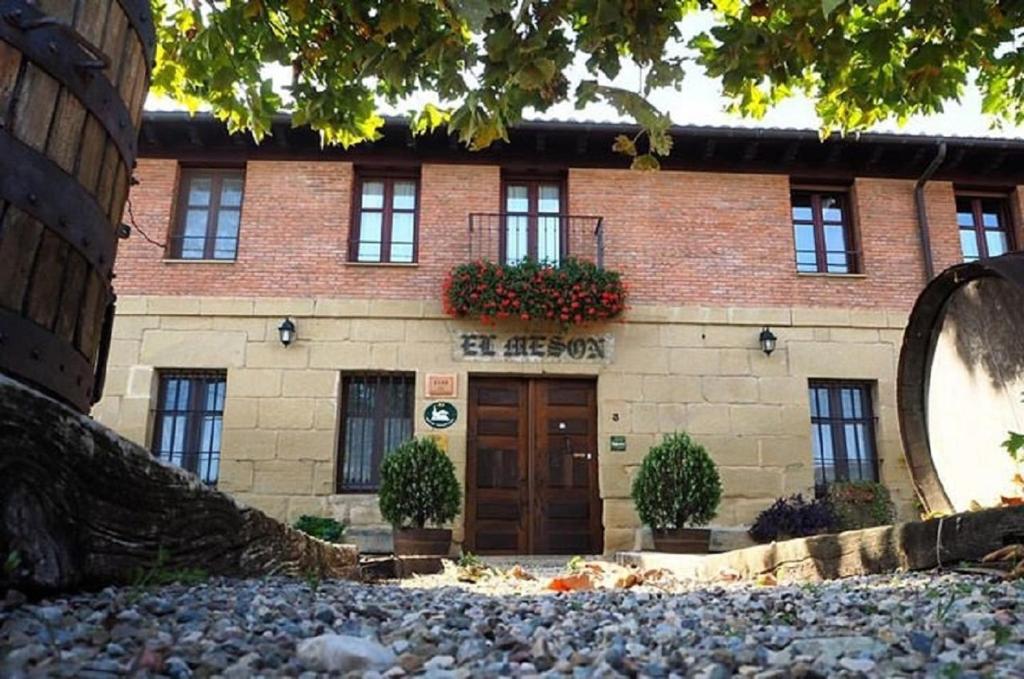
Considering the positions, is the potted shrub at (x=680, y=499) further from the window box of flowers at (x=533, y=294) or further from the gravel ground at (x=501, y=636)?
the gravel ground at (x=501, y=636)

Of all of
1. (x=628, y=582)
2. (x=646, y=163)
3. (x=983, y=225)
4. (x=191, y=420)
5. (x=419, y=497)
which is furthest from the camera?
(x=983, y=225)

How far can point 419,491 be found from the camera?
8367 mm

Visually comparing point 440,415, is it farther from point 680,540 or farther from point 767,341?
point 767,341

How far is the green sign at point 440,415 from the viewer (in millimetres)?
9906

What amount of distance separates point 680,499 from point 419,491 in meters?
2.78

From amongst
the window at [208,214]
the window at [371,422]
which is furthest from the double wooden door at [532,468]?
the window at [208,214]

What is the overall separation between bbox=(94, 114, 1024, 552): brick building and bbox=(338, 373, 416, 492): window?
0.03m

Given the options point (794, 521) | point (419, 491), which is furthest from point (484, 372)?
point (794, 521)

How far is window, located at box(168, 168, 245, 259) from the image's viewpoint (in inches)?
419

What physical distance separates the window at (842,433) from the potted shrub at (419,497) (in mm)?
4973

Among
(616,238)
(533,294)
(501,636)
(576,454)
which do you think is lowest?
(501,636)

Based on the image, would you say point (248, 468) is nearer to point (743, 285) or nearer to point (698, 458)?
point (698, 458)

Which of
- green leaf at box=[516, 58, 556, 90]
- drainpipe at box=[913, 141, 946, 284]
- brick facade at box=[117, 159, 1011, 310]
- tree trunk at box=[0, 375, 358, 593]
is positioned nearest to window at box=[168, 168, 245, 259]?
brick facade at box=[117, 159, 1011, 310]

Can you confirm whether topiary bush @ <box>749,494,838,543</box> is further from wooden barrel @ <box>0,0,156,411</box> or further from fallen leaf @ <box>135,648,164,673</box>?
fallen leaf @ <box>135,648,164,673</box>
